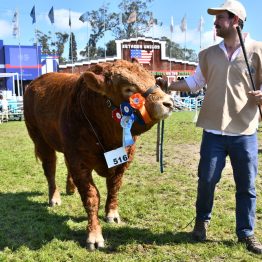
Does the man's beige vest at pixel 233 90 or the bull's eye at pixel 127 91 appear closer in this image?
the bull's eye at pixel 127 91

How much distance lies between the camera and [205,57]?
3723 millimetres

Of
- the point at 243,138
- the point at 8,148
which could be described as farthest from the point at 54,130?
the point at 8,148

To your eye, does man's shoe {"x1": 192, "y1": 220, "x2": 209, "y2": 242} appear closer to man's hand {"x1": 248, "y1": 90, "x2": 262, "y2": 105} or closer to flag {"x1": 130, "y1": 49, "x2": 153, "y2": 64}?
man's hand {"x1": 248, "y1": 90, "x2": 262, "y2": 105}

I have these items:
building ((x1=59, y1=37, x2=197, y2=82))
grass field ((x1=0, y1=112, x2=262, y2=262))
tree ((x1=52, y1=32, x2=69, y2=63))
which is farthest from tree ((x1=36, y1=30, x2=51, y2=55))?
grass field ((x1=0, y1=112, x2=262, y2=262))

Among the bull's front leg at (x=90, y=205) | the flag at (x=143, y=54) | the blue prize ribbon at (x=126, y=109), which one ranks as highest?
the flag at (x=143, y=54)

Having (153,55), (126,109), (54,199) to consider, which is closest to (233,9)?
(126,109)

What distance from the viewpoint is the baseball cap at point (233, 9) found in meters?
3.39

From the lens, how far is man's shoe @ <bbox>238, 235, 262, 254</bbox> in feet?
11.8

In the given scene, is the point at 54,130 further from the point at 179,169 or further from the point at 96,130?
the point at 179,169

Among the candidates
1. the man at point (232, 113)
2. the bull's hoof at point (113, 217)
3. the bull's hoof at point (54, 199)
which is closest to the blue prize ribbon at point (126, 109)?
the man at point (232, 113)

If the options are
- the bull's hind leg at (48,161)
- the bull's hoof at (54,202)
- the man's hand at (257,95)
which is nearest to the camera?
the man's hand at (257,95)

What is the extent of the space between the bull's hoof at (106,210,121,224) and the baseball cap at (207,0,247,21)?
2.40 metres

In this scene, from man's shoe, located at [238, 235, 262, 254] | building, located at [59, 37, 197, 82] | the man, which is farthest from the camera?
building, located at [59, 37, 197, 82]

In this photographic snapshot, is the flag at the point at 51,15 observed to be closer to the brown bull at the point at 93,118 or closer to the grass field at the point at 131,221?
the grass field at the point at 131,221
